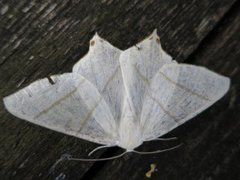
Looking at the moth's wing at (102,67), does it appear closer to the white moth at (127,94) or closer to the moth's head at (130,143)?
the white moth at (127,94)

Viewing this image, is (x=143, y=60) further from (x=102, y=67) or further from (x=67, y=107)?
(x=67, y=107)

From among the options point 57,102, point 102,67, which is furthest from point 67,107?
point 102,67

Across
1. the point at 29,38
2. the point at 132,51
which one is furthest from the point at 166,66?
the point at 29,38

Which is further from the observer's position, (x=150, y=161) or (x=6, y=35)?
(x=150, y=161)

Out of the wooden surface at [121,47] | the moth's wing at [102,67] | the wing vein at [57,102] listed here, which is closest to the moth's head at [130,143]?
the wooden surface at [121,47]

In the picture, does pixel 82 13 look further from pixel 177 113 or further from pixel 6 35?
pixel 177 113

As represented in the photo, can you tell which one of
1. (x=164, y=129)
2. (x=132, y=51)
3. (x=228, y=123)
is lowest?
(x=228, y=123)
